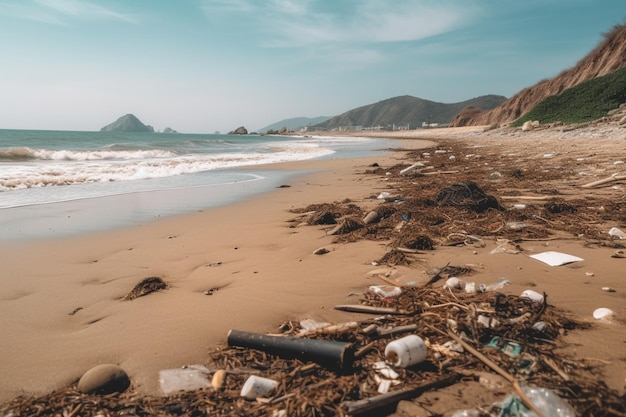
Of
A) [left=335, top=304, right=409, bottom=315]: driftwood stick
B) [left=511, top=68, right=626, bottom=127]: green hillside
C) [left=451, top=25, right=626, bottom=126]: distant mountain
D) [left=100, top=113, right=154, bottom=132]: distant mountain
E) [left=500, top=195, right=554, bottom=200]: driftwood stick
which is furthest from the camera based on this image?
[left=100, top=113, right=154, bottom=132]: distant mountain

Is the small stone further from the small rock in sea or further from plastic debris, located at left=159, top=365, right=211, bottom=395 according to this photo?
the small rock in sea

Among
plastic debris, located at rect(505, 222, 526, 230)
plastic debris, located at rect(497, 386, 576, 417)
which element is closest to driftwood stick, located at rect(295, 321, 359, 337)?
plastic debris, located at rect(497, 386, 576, 417)

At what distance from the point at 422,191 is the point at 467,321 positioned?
5.07 meters

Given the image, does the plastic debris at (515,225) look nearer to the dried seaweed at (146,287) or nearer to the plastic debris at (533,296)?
the plastic debris at (533,296)

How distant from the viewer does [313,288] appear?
295 centimetres

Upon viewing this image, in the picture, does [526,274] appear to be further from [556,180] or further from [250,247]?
[556,180]

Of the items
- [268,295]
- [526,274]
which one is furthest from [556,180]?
[268,295]

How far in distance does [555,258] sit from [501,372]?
6.51ft

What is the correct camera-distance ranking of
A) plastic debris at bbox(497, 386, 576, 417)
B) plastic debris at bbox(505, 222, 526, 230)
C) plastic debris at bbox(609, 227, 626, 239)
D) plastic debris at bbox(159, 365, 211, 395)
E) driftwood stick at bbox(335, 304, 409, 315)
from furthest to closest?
plastic debris at bbox(505, 222, 526, 230) < plastic debris at bbox(609, 227, 626, 239) < driftwood stick at bbox(335, 304, 409, 315) < plastic debris at bbox(159, 365, 211, 395) < plastic debris at bbox(497, 386, 576, 417)

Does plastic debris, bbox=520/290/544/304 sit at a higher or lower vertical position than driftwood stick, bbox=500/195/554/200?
lower

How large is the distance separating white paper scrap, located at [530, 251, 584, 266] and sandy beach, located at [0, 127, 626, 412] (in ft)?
0.23

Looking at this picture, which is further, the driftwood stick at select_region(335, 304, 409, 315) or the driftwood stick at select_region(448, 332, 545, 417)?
the driftwood stick at select_region(335, 304, 409, 315)

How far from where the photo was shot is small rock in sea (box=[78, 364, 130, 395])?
182cm

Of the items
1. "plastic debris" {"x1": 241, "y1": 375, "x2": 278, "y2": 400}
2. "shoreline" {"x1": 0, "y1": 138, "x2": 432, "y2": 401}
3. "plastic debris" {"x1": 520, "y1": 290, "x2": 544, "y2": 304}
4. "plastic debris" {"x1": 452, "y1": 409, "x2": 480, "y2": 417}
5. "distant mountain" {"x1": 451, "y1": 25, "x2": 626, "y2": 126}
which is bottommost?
"shoreline" {"x1": 0, "y1": 138, "x2": 432, "y2": 401}
